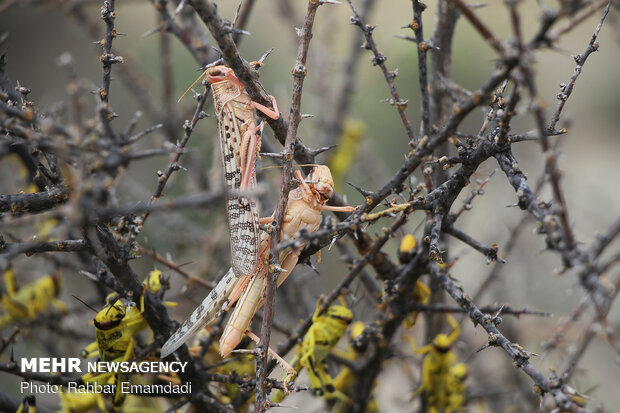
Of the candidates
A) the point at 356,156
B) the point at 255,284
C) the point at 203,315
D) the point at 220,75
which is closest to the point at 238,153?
the point at 220,75

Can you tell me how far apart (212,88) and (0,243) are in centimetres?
94

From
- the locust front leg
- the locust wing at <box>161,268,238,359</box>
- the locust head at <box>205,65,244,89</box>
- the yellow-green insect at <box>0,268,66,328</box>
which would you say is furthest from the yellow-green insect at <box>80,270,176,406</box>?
the yellow-green insect at <box>0,268,66,328</box>

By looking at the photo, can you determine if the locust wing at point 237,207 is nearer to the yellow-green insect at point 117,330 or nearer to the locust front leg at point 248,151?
the locust front leg at point 248,151

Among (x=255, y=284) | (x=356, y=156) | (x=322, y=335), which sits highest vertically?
(x=356, y=156)

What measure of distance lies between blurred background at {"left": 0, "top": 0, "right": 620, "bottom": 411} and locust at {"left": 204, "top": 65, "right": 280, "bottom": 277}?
0.27m

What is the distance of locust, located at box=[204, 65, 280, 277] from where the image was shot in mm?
1961

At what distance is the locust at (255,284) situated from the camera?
1.90 meters

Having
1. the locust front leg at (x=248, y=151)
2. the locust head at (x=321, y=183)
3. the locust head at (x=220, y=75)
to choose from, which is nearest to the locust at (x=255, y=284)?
the locust head at (x=321, y=183)

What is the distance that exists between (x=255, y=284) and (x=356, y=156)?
290cm

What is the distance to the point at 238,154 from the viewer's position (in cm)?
211

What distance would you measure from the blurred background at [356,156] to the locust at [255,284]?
0.44 metres

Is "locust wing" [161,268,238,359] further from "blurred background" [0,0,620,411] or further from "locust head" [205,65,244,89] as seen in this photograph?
"locust head" [205,65,244,89]

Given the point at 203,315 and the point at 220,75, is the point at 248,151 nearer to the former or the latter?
the point at 220,75

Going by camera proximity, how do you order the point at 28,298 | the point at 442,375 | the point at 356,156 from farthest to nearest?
1. the point at 356,156
2. the point at 28,298
3. the point at 442,375
